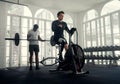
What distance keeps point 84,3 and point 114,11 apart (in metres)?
1.96

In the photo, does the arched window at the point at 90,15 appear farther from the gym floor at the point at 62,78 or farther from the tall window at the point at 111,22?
the gym floor at the point at 62,78

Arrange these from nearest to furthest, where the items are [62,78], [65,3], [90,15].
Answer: [62,78] → [65,3] → [90,15]

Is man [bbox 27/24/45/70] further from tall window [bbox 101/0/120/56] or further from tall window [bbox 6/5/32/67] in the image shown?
tall window [bbox 101/0/120/56]

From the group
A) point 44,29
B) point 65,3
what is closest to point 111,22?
point 65,3

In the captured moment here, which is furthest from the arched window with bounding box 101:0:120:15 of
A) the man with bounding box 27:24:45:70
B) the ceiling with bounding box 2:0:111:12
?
the man with bounding box 27:24:45:70

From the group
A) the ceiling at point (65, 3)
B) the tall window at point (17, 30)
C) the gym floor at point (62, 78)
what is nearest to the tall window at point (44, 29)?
the ceiling at point (65, 3)

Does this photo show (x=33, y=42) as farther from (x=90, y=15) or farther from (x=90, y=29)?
Result: (x=90, y=15)

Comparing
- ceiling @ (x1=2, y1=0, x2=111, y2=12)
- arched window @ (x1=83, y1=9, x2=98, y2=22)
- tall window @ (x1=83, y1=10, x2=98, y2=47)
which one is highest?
ceiling @ (x1=2, y1=0, x2=111, y2=12)

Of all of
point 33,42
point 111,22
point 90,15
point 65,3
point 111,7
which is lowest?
point 33,42

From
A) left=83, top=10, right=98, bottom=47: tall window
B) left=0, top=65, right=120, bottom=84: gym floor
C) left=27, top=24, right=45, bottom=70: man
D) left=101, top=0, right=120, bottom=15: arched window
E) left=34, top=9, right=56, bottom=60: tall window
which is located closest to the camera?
left=0, top=65, right=120, bottom=84: gym floor

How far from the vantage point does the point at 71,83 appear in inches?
96.9

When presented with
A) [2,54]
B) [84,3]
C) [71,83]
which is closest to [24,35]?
[2,54]

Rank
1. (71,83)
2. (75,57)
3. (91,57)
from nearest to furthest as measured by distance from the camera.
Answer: (71,83) < (75,57) < (91,57)

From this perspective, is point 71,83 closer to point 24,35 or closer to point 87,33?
point 24,35
